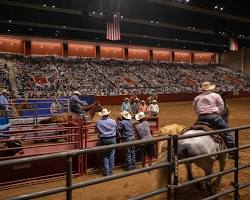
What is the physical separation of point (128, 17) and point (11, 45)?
55.6ft

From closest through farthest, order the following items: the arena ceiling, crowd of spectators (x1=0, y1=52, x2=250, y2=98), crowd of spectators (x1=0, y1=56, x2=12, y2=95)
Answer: the arena ceiling < crowd of spectators (x1=0, y1=56, x2=12, y2=95) < crowd of spectators (x1=0, y1=52, x2=250, y2=98)

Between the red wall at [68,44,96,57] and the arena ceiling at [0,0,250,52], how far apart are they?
403 centimetres

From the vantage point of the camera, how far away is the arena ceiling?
1001 inches

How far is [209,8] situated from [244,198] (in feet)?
81.6

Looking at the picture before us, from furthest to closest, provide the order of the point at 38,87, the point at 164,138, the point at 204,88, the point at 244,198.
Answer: the point at 38,87 < the point at 204,88 < the point at 244,198 < the point at 164,138

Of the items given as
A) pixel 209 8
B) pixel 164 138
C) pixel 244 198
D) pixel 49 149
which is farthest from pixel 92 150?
pixel 209 8

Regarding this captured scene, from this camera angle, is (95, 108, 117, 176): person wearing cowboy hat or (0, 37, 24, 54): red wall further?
(0, 37, 24, 54): red wall

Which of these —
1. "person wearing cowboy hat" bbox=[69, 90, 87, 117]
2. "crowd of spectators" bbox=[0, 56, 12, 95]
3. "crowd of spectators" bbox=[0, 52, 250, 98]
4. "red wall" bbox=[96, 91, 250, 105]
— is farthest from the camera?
Answer: "crowd of spectators" bbox=[0, 52, 250, 98]

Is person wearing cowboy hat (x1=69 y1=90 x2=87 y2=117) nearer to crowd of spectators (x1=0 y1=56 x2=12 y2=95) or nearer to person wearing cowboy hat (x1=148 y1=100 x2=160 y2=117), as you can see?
person wearing cowboy hat (x1=148 y1=100 x2=160 y2=117)

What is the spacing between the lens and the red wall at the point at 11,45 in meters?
39.7

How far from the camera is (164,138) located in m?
3.67

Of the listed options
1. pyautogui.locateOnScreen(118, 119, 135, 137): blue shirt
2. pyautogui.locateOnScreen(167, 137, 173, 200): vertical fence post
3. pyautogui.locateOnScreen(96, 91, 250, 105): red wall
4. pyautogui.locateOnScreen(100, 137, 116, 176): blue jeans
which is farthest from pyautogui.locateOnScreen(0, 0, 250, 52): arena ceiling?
pyautogui.locateOnScreen(167, 137, 173, 200): vertical fence post

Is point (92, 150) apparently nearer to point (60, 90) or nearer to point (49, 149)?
point (49, 149)

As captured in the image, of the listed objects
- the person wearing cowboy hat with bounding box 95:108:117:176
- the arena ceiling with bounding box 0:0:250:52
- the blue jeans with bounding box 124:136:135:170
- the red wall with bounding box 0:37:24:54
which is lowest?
the blue jeans with bounding box 124:136:135:170
